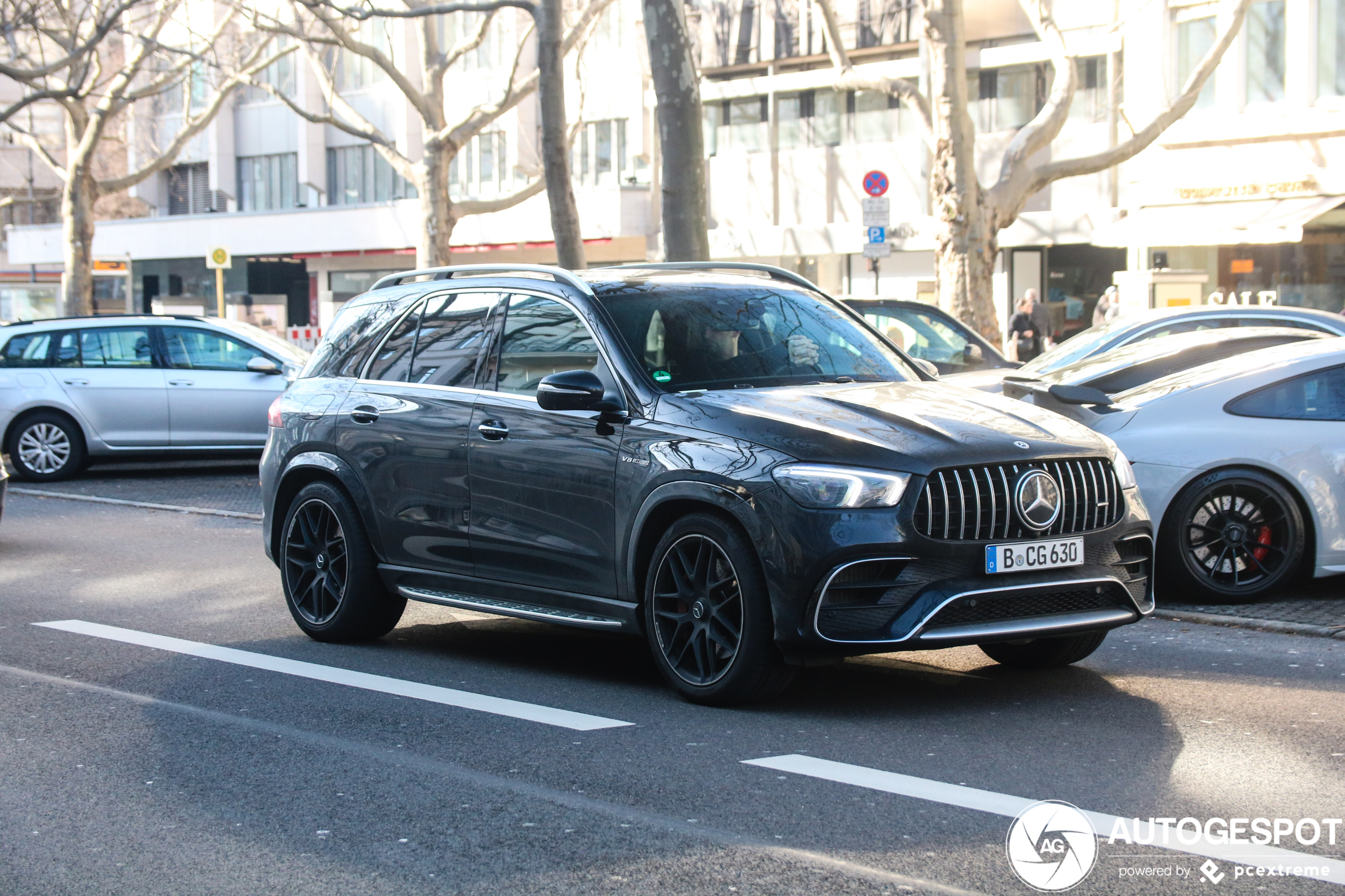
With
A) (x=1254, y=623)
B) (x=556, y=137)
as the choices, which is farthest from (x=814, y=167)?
(x=1254, y=623)

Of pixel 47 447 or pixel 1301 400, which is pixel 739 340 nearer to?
pixel 1301 400

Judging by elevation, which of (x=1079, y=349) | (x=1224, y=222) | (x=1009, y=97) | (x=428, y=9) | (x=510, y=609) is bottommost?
(x=510, y=609)

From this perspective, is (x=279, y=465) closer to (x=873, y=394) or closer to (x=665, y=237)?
(x=873, y=394)

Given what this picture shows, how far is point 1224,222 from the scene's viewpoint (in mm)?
29875

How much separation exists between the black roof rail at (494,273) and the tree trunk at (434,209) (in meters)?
23.7

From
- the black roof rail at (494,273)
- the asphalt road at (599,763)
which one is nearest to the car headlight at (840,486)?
the asphalt road at (599,763)

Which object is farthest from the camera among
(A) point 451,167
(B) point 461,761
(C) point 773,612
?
(A) point 451,167

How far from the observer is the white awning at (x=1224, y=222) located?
2888 centimetres

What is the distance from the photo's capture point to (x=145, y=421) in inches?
724

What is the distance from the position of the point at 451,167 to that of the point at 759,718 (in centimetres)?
4706

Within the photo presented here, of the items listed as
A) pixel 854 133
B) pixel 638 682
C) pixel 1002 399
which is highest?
pixel 854 133

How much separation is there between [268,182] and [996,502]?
2202 inches

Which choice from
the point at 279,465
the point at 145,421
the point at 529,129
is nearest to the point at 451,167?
the point at 529,129

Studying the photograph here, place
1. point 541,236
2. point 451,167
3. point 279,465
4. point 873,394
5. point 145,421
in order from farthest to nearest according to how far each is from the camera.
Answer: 1. point 451,167
2. point 541,236
3. point 145,421
4. point 279,465
5. point 873,394
